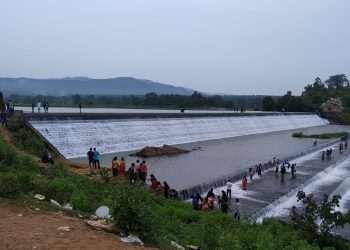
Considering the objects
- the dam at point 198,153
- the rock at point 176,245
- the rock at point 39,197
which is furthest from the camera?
the dam at point 198,153

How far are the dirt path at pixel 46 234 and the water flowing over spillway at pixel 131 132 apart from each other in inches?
763

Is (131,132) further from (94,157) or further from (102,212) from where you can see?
(102,212)

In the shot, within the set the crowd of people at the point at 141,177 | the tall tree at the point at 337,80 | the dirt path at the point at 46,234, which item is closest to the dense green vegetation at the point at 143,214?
the dirt path at the point at 46,234

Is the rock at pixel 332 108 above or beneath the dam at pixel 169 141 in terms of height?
above

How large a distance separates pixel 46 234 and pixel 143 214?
67.8 inches

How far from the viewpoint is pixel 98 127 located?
108 ft

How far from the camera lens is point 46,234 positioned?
7.91 metres

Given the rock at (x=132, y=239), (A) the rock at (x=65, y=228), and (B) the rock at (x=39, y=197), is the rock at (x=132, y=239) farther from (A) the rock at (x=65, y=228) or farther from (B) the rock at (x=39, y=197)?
(B) the rock at (x=39, y=197)

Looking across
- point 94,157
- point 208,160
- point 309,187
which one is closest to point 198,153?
point 208,160

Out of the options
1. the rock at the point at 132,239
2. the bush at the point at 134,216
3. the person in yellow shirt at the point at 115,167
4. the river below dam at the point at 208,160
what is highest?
the bush at the point at 134,216

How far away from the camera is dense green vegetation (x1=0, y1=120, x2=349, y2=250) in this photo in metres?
8.34

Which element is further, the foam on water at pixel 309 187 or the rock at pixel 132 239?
the foam on water at pixel 309 187

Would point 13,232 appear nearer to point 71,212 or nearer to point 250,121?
point 71,212

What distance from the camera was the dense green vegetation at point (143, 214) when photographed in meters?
8.34
